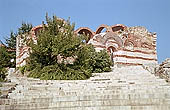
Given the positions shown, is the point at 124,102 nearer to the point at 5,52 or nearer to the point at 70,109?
the point at 70,109

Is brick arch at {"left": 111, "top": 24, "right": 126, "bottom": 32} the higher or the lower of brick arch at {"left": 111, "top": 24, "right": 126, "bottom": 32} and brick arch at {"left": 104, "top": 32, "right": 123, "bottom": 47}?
the higher

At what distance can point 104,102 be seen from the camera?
17.7ft

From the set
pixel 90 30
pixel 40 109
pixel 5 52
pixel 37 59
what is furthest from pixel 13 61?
pixel 40 109

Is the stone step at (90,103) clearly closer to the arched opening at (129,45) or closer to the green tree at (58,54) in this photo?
the green tree at (58,54)

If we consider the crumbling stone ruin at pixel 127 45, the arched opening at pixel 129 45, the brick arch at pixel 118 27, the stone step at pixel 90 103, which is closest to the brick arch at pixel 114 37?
the crumbling stone ruin at pixel 127 45

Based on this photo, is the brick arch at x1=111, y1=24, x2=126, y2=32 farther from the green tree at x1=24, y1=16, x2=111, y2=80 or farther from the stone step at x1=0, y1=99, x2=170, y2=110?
the stone step at x1=0, y1=99, x2=170, y2=110

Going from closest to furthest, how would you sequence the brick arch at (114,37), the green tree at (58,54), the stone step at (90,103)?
the stone step at (90,103) → the green tree at (58,54) → the brick arch at (114,37)

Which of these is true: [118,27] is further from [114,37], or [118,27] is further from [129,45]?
[129,45]

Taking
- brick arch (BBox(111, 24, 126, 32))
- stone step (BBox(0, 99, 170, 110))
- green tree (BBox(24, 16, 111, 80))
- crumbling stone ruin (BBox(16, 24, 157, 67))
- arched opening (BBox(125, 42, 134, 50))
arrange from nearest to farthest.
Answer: stone step (BBox(0, 99, 170, 110)) → green tree (BBox(24, 16, 111, 80)) → crumbling stone ruin (BBox(16, 24, 157, 67)) → arched opening (BBox(125, 42, 134, 50)) → brick arch (BBox(111, 24, 126, 32))

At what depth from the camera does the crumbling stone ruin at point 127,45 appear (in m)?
21.9

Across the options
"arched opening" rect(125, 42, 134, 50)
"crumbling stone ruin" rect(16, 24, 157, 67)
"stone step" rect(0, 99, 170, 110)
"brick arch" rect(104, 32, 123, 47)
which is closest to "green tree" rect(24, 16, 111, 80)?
"stone step" rect(0, 99, 170, 110)

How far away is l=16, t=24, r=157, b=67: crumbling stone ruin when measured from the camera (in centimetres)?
2188

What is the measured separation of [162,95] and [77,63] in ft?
25.2

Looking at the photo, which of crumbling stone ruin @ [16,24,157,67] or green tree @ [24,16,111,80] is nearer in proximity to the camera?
green tree @ [24,16,111,80]
